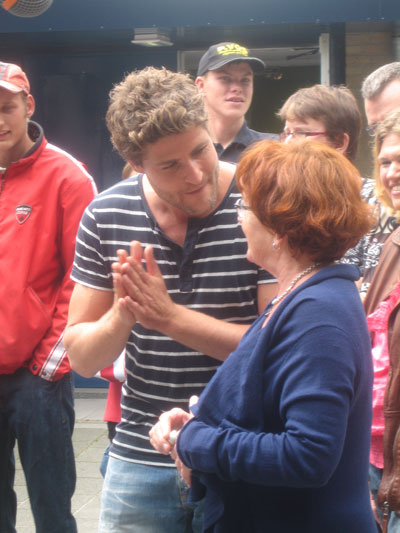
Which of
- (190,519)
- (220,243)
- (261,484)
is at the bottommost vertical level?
(190,519)

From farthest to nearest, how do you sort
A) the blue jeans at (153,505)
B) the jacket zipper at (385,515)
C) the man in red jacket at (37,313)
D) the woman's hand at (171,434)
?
the man in red jacket at (37,313), the blue jeans at (153,505), the jacket zipper at (385,515), the woman's hand at (171,434)

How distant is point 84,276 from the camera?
2504 mm

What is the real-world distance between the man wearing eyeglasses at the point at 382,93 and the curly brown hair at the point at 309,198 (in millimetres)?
1612

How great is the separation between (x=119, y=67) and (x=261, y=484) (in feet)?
19.1

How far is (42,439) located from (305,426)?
1.95 m

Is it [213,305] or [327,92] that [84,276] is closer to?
[213,305]

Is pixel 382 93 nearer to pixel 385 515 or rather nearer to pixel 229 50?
pixel 229 50

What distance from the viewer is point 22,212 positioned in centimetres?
343

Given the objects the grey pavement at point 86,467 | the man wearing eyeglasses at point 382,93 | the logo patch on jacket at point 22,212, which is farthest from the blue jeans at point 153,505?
the grey pavement at point 86,467

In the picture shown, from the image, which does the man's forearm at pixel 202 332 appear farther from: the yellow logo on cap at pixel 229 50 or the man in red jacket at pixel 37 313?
the yellow logo on cap at pixel 229 50

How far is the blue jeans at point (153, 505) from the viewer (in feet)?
8.02

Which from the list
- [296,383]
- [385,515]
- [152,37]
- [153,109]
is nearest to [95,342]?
[153,109]

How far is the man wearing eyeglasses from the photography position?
3.44 metres

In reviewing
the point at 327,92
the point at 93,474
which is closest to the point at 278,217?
the point at 327,92
